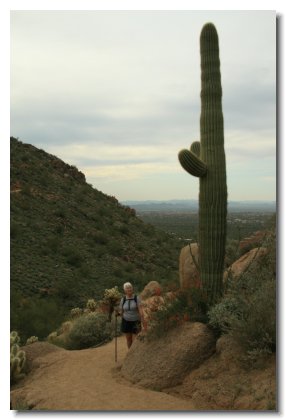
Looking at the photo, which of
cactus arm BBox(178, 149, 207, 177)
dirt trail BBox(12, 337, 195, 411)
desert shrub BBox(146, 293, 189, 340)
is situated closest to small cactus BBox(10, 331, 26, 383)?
dirt trail BBox(12, 337, 195, 411)

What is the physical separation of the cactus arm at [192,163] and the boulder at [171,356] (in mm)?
2526

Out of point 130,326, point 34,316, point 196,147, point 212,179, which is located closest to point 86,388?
point 130,326

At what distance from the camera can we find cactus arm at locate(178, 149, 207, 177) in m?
7.33

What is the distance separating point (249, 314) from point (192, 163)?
2584 millimetres

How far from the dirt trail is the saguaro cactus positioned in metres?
1.99

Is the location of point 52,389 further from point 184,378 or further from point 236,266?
point 236,266

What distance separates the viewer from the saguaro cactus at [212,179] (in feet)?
25.2

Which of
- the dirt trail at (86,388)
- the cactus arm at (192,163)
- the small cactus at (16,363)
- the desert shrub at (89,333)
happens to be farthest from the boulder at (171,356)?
the desert shrub at (89,333)

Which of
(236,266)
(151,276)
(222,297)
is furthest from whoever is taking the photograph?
(151,276)

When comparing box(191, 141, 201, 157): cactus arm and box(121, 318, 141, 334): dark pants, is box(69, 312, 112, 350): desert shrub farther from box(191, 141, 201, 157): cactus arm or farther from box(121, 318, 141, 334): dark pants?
box(191, 141, 201, 157): cactus arm

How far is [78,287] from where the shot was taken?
1656 cm

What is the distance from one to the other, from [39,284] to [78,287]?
1.67m
